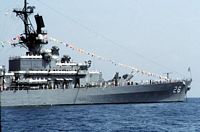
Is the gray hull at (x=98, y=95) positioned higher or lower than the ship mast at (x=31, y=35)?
lower

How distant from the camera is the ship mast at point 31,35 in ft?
204

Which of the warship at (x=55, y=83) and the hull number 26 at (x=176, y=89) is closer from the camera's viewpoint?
the warship at (x=55, y=83)

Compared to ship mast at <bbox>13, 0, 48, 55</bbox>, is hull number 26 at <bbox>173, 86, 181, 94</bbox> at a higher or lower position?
lower

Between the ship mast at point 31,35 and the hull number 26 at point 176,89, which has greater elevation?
the ship mast at point 31,35

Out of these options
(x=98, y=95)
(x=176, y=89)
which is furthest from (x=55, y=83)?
(x=176, y=89)

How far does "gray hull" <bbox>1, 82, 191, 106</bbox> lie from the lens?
5631 cm

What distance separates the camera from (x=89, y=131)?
2989 centimetres

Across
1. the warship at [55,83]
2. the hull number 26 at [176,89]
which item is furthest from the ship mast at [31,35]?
the hull number 26 at [176,89]

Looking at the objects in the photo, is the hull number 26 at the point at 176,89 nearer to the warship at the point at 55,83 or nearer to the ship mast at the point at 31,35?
the warship at the point at 55,83

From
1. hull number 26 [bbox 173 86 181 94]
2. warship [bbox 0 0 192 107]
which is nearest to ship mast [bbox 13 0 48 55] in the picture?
warship [bbox 0 0 192 107]

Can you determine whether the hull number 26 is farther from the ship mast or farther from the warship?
the ship mast

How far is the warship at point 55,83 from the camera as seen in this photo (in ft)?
187

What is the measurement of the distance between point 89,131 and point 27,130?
405 cm

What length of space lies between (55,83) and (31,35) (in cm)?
735
